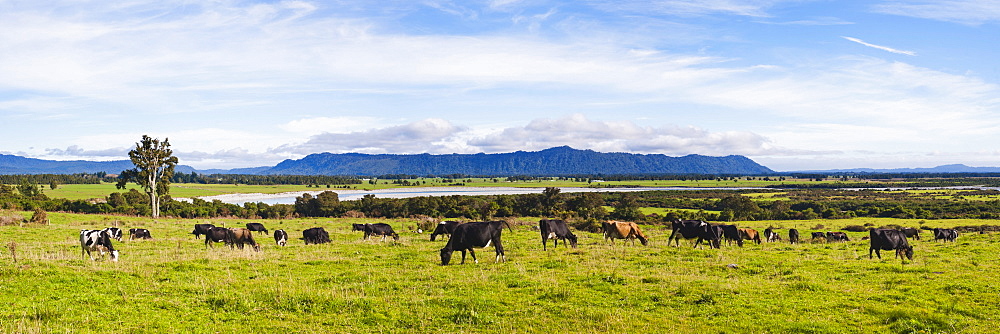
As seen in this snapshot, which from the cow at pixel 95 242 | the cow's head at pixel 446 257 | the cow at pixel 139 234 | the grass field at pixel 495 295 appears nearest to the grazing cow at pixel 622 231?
the grass field at pixel 495 295

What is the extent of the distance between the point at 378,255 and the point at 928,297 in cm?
1845

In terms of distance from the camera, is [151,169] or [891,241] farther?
[151,169]

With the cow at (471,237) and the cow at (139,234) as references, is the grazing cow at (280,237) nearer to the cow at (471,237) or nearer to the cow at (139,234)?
the cow at (139,234)

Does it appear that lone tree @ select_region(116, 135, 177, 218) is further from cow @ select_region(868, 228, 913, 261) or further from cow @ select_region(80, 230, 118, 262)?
cow @ select_region(868, 228, 913, 261)

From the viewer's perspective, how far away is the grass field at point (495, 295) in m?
11.2

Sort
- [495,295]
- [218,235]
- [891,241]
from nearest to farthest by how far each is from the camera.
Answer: [495,295] → [891,241] → [218,235]

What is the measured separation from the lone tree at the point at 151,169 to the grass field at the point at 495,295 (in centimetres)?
4462

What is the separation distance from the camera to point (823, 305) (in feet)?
43.2

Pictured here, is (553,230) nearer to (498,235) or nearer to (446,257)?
(498,235)

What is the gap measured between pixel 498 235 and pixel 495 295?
6418 mm

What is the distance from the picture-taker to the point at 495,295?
550 inches

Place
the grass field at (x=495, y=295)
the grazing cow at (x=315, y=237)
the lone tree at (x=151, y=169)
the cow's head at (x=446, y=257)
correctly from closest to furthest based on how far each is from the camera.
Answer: the grass field at (x=495, y=295)
the cow's head at (x=446, y=257)
the grazing cow at (x=315, y=237)
the lone tree at (x=151, y=169)

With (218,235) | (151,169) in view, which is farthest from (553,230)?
(151,169)

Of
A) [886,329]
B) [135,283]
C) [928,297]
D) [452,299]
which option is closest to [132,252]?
[135,283]
